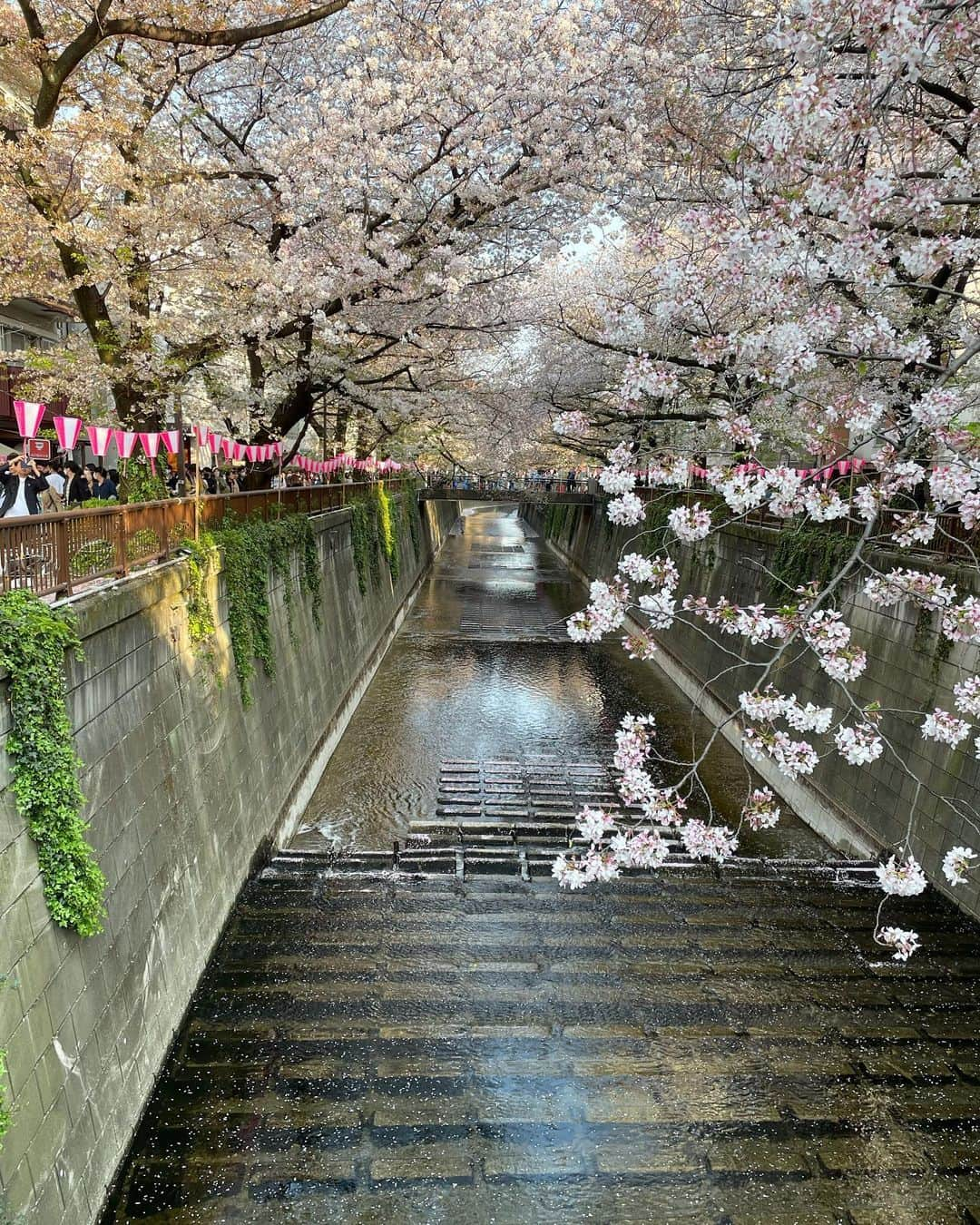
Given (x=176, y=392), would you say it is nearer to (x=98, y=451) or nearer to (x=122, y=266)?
(x=122, y=266)

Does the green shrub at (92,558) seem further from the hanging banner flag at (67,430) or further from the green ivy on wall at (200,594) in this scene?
the green ivy on wall at (200,594)

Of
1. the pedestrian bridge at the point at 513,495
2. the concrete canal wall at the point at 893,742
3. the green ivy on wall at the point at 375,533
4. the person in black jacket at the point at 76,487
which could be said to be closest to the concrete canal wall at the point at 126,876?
the person in black jacket at the point at 76,487

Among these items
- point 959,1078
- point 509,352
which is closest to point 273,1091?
point 959,1078

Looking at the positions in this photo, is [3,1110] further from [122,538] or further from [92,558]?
[122,538]

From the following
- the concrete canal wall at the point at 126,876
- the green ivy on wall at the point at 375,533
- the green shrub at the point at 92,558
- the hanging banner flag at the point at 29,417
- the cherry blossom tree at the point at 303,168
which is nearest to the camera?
the concrete canal wall at the point at 126,876

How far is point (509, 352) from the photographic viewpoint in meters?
29.1

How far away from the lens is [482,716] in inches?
743

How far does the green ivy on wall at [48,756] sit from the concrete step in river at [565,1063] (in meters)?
2.53

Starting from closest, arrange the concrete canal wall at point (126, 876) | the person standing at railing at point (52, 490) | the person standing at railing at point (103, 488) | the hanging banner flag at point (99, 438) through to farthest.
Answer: the concrete canal wall at point (126, 876), the hanging banner flag at point (99, 438), the person standing at railing at point (52, 490), the person standing at railing at point (103, 488)

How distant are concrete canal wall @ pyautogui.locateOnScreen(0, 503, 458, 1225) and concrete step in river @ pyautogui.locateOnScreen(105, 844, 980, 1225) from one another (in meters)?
0.64

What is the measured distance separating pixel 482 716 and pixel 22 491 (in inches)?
478

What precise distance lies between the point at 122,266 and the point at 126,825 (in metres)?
8.30

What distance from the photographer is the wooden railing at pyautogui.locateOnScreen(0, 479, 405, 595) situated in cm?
538

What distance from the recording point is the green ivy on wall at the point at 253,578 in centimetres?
1042
